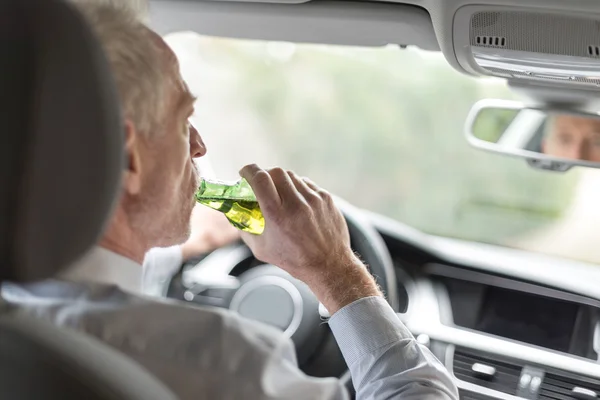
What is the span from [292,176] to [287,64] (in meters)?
2.12

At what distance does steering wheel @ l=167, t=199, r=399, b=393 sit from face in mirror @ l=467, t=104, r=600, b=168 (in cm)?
48

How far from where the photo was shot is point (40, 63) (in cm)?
98

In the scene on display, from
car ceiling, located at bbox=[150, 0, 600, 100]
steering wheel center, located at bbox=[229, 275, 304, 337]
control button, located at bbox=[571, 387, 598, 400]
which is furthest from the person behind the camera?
steering wheel center, located at bbox=[229, 275, 304, 337]

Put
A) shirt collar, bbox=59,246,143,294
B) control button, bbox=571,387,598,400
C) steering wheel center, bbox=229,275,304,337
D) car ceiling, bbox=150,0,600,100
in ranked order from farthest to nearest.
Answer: steering wheel center, bbox=229,275,304,337, control button, bbox=571,387,598,400, car ceiling, bbox=150,0,600,100, shirt collar, bbox=59,246,143,294

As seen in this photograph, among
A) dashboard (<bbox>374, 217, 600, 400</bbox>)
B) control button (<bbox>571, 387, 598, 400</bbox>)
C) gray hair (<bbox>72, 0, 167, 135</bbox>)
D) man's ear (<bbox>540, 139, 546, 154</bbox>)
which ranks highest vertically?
gray hair (<bbox>72, 0, 167, 135</bbox>)

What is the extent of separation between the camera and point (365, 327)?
1.49 metres

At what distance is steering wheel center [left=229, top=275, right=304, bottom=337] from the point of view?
2.13 meters

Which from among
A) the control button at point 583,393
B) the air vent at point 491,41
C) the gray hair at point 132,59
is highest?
the air vent at point 491,41

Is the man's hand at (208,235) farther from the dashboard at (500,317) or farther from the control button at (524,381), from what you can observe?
the control button at (524,381)

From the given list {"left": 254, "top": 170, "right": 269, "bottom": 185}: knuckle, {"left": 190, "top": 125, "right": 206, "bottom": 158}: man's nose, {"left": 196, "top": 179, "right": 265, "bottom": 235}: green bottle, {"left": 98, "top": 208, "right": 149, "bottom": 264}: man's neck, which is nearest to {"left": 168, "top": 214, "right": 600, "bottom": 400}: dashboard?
{"left": 196, "top": 179, "right": 265, "bottom": 235}: green bottle

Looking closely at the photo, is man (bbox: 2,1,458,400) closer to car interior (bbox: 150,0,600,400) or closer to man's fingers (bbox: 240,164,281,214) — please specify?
man's fingers (bbox: 240,164,281,214)

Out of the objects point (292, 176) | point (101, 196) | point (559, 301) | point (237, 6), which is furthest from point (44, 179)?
point (559, 301)

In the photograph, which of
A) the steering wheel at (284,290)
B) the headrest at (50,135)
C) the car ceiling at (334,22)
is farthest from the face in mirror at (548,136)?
the headrest at (50,135)

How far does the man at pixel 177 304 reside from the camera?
1.04 metres
